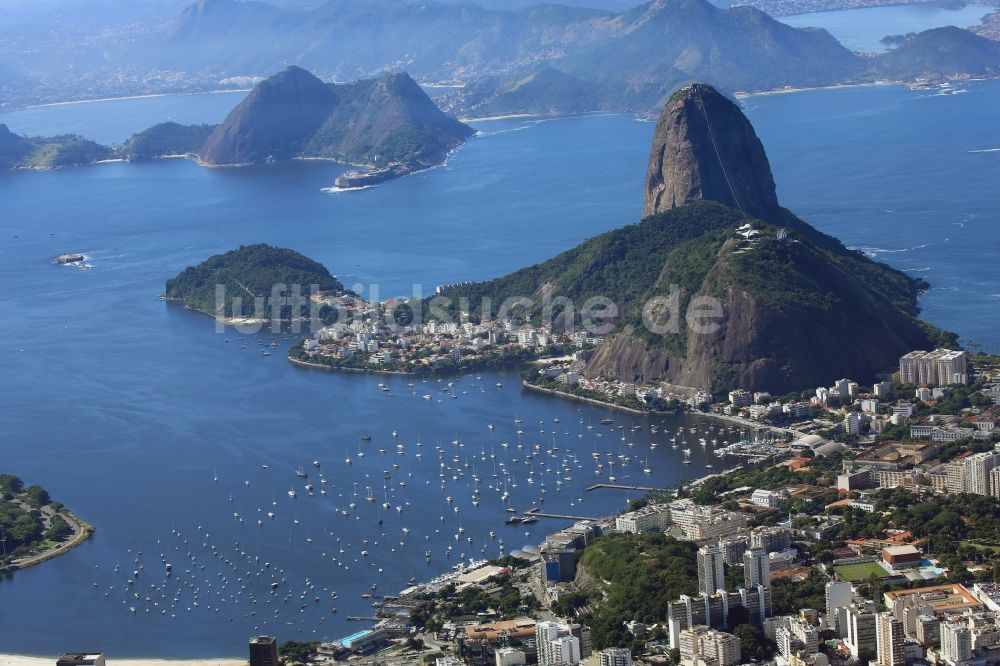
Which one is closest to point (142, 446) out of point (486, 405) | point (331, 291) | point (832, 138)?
point (486, 405)

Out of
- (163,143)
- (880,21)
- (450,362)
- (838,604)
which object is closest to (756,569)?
(838,604)

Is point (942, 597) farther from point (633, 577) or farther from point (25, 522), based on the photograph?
point (25, 522)

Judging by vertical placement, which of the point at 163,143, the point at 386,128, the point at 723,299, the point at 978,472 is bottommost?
the point at 978,472

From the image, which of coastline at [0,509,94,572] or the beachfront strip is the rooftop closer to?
coastline at [0,509,94,572]

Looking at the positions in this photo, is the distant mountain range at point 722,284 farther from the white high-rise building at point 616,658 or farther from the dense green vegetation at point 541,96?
the dense green vegetation at point 541,96

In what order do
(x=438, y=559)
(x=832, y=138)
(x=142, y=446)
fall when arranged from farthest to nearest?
(x=832, y=138) < (x=142, y=446) < (x=438, y=559)

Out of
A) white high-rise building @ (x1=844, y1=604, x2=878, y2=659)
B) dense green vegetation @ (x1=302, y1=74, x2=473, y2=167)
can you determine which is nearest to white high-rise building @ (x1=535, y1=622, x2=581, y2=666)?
white high-rise building @ (x1=844, y1=604, x2=878, y2=659)

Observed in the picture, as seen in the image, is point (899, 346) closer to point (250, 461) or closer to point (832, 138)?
point (250, 461)
